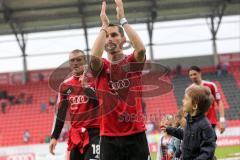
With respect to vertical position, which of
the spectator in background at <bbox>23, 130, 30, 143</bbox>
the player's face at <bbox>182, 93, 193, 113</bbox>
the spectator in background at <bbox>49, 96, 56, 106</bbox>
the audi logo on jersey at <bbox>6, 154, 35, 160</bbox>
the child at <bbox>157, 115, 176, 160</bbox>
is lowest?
the audi logo on jersey at <bbox>6, 154, 35, 160</bbox>

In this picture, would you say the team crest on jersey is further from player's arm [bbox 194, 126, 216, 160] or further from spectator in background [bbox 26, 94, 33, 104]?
spectator in background [bbox 26, 94, 33, 104]

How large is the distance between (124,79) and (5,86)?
28.2 metres

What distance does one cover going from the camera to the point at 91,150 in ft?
21.2

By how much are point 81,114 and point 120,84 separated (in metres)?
1.72

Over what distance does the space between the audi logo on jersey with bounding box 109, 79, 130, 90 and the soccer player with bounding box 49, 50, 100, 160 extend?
142 cm

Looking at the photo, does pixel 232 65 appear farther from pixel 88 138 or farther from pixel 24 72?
pixel 88 138

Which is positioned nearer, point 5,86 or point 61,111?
point 61,111

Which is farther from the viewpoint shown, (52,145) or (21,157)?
(21,157)

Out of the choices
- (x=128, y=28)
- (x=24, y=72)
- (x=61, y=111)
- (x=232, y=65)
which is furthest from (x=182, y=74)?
(x=128, y=28)

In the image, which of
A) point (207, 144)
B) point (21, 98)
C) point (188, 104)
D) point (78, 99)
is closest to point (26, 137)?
point (21, 98)

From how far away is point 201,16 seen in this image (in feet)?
99.0

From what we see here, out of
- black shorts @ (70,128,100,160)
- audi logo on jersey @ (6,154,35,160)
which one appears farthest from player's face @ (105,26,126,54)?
audi logo on jersey @ (6,154,35,160)

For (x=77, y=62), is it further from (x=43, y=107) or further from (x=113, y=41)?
(x=43, y=107)

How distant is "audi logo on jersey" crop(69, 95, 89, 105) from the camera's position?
21.8 feet
